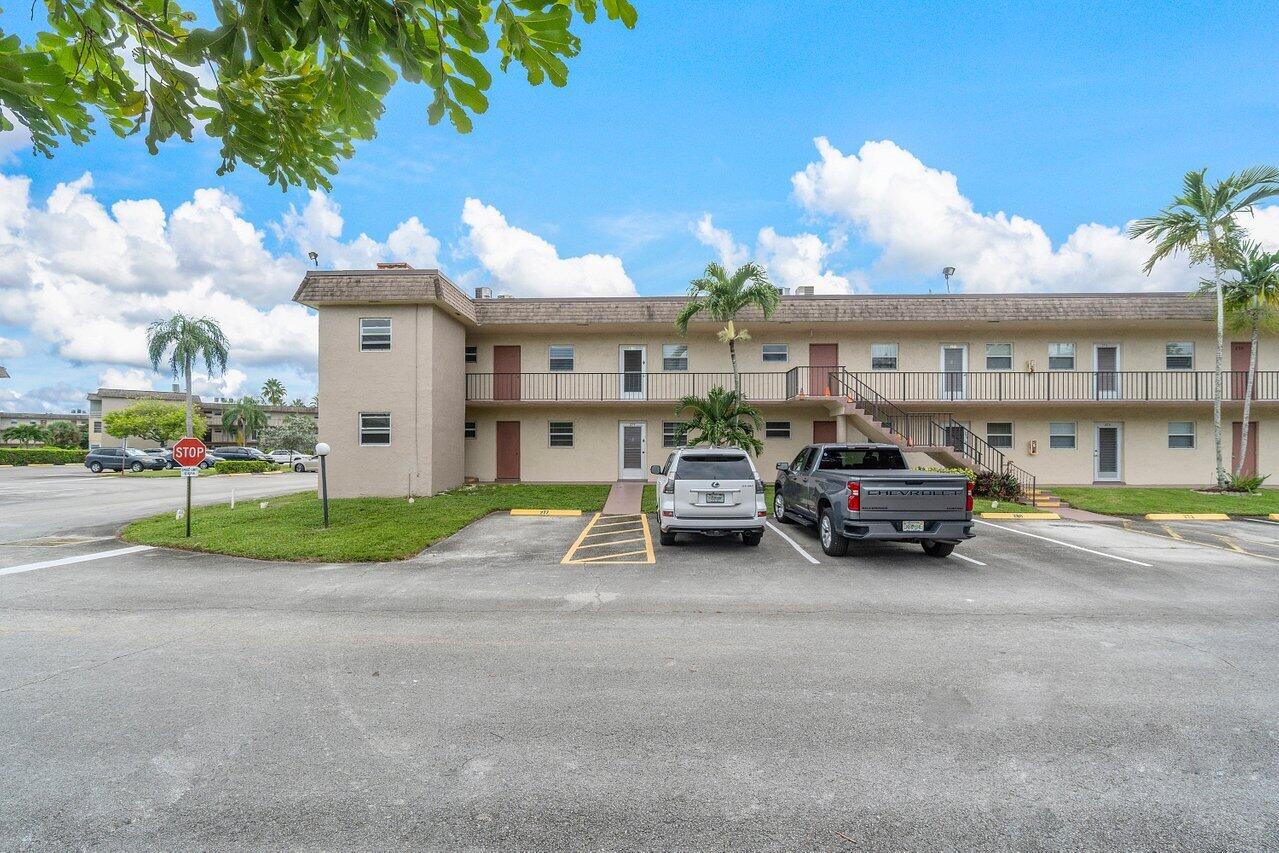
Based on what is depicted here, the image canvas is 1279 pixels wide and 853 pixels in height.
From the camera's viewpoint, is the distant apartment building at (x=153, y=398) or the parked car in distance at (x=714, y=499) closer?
the parked car in distance at (x=714, y=499)

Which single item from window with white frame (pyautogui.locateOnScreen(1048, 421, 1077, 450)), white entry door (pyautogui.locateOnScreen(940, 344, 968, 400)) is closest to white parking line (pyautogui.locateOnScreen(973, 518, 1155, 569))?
white entry door (pyautogui.locateOnScreen(940, 344, 968, 400))

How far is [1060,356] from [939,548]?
15.7m

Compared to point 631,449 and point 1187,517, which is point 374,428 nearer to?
point 631,449

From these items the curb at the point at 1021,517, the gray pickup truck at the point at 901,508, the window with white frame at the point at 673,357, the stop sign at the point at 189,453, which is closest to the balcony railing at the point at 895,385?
the window with white frame at the point at 673,357

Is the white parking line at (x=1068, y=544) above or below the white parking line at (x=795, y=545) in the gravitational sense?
below

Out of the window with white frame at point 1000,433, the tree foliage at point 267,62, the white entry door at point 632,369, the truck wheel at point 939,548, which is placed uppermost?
the white entry door at point 632,369

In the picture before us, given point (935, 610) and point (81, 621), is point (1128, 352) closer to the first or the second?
point (935, 610)

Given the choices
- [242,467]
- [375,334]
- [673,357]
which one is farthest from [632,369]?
[242,467]

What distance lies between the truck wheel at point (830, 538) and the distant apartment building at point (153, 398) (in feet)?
221

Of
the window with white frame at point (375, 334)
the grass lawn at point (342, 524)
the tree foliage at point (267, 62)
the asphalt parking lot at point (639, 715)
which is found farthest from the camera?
the window with white frame at point (375, 334)

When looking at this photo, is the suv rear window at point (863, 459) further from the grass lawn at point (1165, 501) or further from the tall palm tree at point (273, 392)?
the tall palm tree at point (273, 392)

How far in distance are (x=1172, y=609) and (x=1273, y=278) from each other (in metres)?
19.2

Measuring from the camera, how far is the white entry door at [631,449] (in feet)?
70.2

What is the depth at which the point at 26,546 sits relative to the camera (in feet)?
35.6
